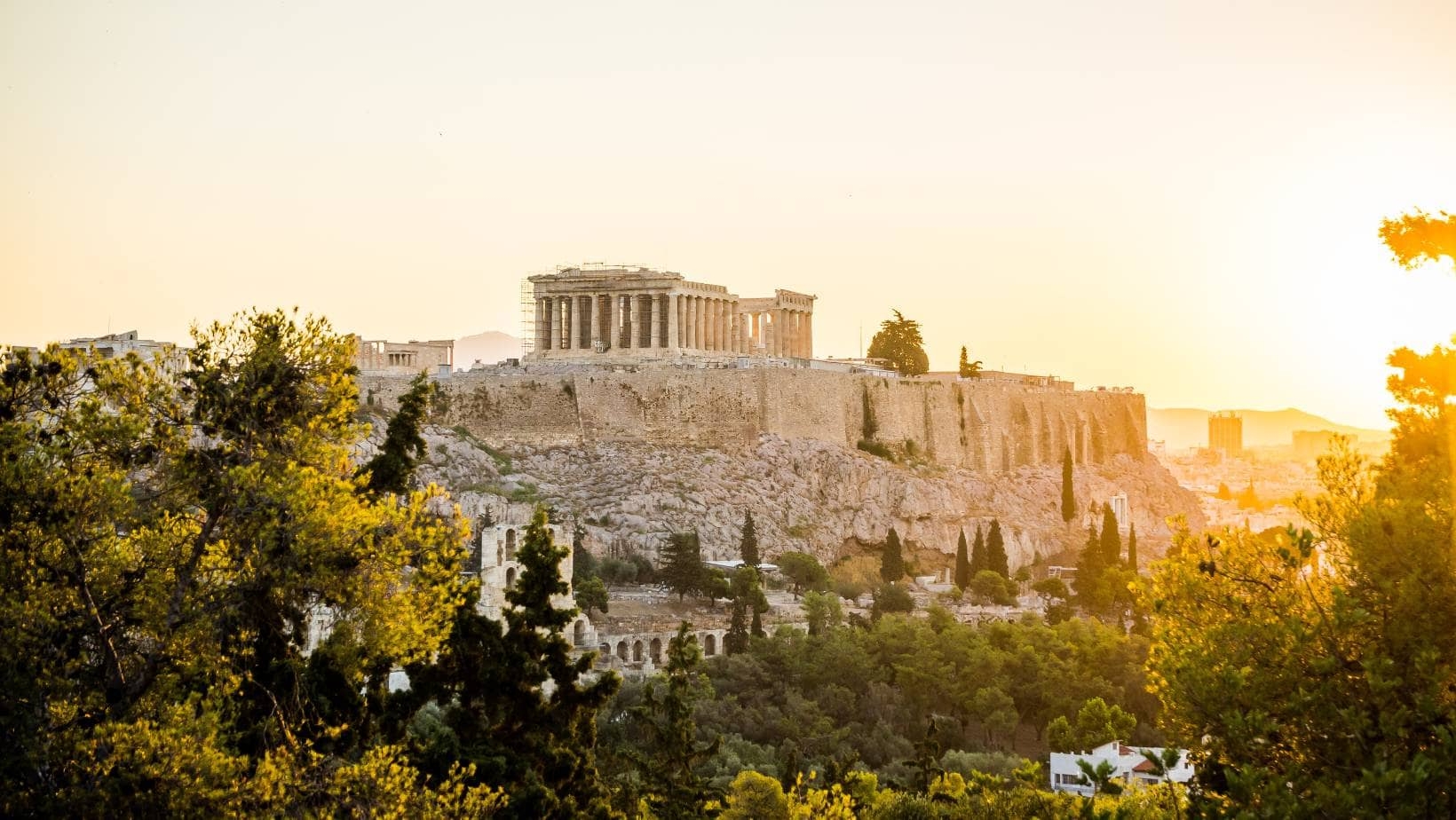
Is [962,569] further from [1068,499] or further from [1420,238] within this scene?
[1420,238]

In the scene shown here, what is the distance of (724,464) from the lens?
180 feet

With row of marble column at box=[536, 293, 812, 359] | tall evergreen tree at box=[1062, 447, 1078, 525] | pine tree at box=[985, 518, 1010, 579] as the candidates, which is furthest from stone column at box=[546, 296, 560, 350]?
tall evergreen tree at box=[1062, 447, 1078, 525]

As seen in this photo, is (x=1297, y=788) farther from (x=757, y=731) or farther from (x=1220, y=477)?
(x=1220, y=477)

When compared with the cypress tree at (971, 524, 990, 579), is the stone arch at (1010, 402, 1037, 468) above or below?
above

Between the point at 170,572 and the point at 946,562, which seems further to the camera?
the point at 946,562

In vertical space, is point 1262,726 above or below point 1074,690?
above

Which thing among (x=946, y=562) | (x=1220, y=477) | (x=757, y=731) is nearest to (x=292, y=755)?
(x=757, y=731)

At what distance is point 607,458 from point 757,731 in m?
21.4

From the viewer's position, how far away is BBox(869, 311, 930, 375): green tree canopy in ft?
231

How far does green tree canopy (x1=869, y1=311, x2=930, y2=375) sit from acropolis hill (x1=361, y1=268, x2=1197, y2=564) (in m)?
1.71

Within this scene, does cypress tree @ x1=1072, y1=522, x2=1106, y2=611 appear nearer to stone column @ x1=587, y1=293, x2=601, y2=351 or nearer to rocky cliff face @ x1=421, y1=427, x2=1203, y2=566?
rocky cliff face @ x1=421, y1=427, x2=1203, y2=566

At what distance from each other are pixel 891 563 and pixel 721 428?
7.20 m

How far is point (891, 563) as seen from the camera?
52625 millimetres

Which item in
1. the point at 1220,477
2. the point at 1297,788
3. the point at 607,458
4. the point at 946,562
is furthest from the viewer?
the point at 1220,477
